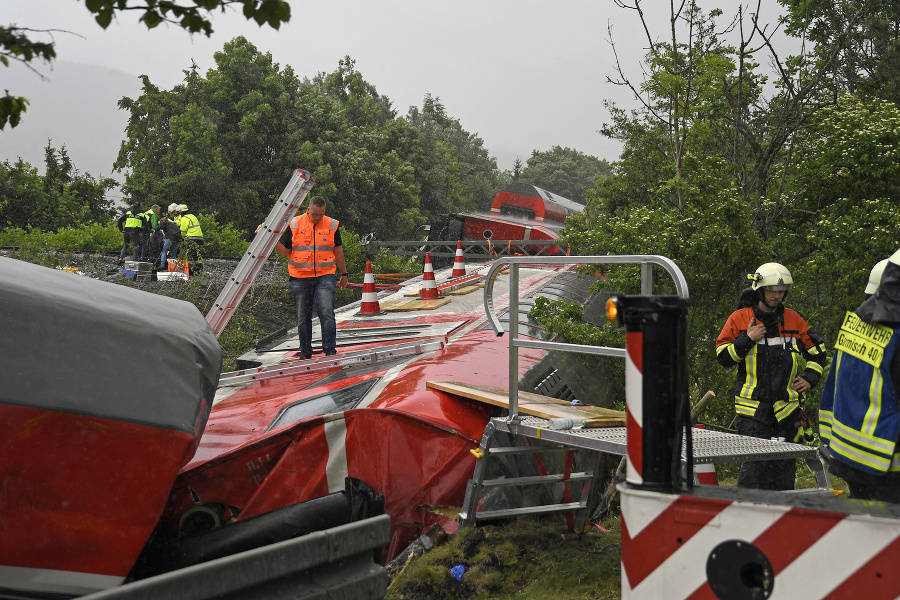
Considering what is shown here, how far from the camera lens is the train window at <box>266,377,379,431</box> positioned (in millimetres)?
5059

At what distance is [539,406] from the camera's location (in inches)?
175

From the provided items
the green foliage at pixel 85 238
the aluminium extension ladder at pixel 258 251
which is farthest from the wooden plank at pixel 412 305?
the green foliage at pixel 85 238

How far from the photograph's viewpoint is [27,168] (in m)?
28.6

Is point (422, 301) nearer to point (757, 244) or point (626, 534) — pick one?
point (757, 244)

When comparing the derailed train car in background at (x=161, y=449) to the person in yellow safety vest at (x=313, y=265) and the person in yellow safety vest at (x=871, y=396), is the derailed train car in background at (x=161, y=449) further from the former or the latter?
the person in yellow safety vest at (x=313, y=265)

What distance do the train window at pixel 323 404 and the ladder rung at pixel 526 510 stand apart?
1.17m

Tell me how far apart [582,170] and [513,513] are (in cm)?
7288

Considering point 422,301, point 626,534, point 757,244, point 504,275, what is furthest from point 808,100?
point 626,534

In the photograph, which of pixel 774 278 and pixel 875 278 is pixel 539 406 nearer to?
pixel 774 278

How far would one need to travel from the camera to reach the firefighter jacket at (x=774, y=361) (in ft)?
15.8

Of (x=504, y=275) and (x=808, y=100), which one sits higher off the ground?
(x=808, y=100)

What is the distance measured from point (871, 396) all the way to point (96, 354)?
2.88 metres

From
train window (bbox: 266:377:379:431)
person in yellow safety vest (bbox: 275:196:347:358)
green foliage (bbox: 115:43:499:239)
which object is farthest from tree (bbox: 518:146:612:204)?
train window (bbox: 266:377:379:431)

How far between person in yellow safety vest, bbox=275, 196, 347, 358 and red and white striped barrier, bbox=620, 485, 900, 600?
5727 millimetres
